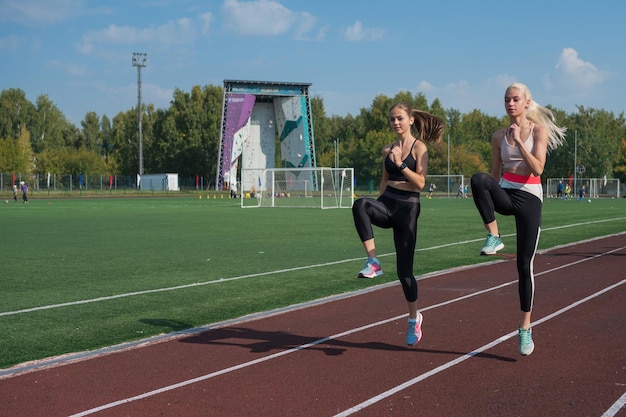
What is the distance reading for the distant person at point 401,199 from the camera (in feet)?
21.7

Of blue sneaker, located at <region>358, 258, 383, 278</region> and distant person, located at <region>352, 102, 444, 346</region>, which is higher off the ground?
distant person, located at <region>352, 102, 444, 346</region>

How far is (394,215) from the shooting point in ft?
22.2

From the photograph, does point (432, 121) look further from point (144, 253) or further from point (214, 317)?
point (144, 253)

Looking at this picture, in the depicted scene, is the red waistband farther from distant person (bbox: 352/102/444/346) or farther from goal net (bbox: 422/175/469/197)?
goal net (bbox: 422/175/469/197)

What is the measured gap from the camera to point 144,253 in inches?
676

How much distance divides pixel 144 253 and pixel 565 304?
10511 mm

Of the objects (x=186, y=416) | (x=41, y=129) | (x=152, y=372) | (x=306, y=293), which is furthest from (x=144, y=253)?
(x=41, y=129)

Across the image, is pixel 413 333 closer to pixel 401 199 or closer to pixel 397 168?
pixel 401 199

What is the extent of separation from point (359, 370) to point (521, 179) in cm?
217

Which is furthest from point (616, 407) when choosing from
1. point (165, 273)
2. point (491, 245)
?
point (165, 273)

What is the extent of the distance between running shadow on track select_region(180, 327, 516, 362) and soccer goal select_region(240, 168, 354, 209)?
3980cm

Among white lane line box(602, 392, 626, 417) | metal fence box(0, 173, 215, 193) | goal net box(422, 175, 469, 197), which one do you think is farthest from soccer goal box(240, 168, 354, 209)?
white lane line box(602, 392, 626, 417)

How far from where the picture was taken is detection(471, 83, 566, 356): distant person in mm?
6324

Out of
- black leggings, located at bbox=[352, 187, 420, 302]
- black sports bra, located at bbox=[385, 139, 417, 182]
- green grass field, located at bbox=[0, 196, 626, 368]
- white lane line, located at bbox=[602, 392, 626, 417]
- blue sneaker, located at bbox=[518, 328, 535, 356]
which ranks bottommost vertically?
green grass field, located at bbox=[0, 196, 626, 368]
